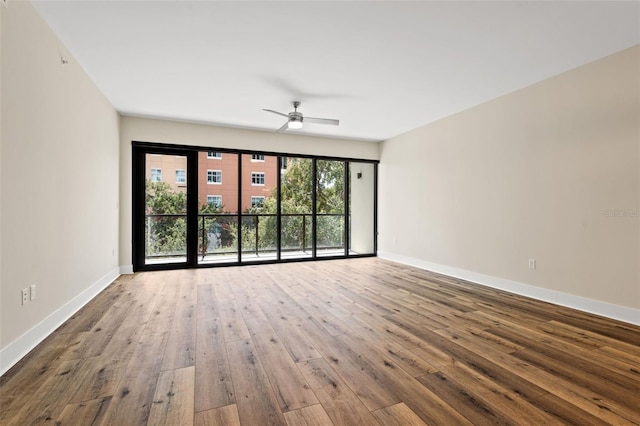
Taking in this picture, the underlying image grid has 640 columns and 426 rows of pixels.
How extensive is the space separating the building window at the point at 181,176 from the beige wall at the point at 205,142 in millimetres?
492

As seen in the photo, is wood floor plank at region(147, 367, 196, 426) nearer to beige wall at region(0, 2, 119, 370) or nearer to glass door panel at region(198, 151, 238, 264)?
beige wall at region(0, 2, 119, 370)

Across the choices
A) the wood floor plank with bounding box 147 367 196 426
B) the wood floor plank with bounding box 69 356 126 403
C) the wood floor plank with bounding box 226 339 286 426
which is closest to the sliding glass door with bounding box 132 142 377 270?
the wood floor plank with bounding box 69 356 126 403

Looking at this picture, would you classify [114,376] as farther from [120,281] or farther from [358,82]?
[358,82]

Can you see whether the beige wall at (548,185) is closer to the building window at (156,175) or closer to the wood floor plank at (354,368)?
the wood floor plank at (354,368)

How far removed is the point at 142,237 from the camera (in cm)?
526

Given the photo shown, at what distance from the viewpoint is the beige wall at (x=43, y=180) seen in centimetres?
211

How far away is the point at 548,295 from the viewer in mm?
3678

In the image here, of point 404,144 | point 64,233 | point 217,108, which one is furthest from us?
point 404,144

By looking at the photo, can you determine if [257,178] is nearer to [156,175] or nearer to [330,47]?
[156,175]

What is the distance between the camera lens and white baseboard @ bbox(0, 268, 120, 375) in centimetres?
206

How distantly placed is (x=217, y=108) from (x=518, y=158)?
436 cm

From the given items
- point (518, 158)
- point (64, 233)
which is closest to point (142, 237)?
point (64, 233)

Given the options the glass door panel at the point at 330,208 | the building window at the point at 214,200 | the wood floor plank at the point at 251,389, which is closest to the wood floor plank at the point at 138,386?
the wood floor plank at the point at 251,389

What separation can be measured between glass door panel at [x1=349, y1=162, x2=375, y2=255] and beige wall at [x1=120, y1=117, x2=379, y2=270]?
38cm
